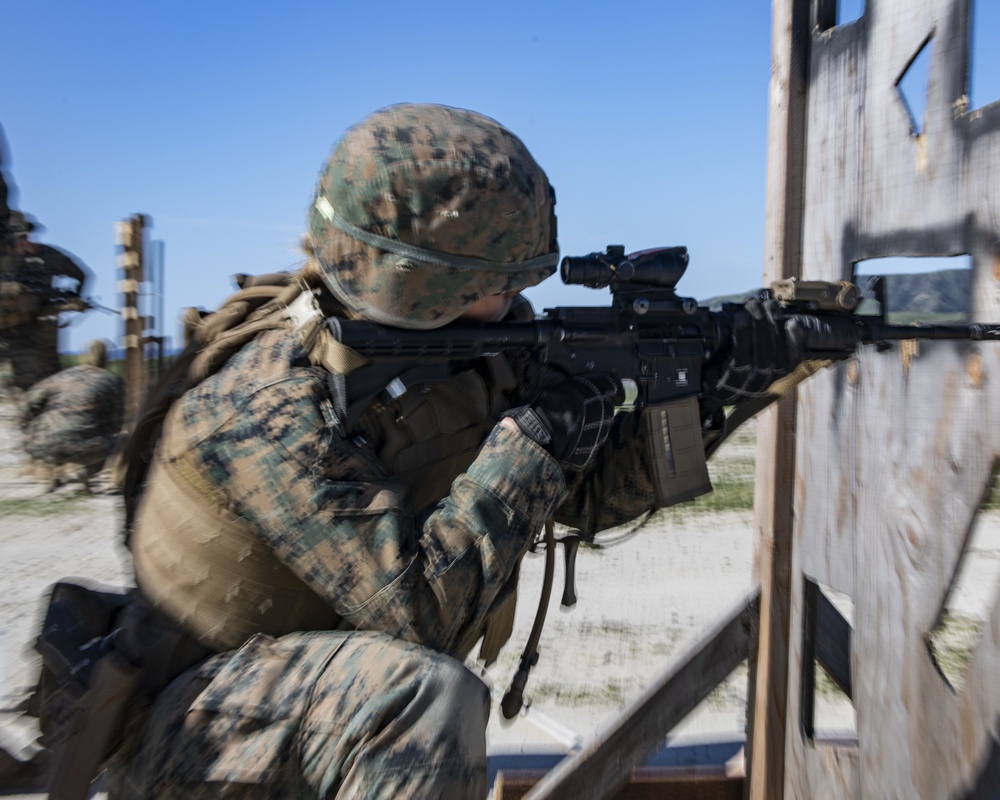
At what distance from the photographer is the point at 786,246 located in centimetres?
261

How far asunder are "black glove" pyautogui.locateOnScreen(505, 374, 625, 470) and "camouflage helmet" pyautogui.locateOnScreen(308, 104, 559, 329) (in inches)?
11.2

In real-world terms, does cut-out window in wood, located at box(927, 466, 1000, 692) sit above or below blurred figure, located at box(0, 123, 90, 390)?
below

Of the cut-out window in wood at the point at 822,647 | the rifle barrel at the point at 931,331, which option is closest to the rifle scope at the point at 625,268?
the rifle barrel at the point at 931,331

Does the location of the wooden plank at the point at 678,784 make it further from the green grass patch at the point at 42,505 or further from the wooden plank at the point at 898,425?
the green grass patch at the point at 42,505

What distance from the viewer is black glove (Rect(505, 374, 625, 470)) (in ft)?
6.95

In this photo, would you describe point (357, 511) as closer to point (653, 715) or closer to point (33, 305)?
point (653, 715)

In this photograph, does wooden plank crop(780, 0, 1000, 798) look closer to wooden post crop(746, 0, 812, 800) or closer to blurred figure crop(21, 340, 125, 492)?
wooden post crop(746, 0, 812, 800)

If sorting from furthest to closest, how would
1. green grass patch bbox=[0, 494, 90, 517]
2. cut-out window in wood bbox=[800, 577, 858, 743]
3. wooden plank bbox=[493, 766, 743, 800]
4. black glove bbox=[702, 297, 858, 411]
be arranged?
green grass patch bbox=[0, 494, 90, 517]
wooden plank bbox=[493, 766, 743, 800]
cut-out window in wood bbox=[800, 577, 858, 743]
black glove bbox=[702, 297, 858, 411]

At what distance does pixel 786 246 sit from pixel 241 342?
1475 millimetres

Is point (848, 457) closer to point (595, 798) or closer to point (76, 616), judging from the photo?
point (595, 798)

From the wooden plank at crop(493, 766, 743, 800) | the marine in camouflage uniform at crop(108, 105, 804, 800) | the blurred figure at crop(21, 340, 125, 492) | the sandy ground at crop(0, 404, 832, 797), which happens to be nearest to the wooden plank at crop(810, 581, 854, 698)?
the sandy ground at crop(0, 404, 832, 797)

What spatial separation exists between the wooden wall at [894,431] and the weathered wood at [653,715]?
157mm

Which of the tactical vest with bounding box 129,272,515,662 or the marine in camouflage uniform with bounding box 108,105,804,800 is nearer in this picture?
the marine in camouflage uniform with bounding box 108,105,804,800

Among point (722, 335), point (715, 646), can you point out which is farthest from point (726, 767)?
point (722, 335)
